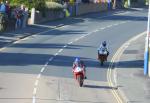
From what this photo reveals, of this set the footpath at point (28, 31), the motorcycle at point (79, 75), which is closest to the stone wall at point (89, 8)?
the footpath at point (28, 31)

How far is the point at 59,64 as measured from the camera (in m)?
40.1

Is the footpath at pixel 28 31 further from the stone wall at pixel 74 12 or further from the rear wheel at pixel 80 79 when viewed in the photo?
the rear wheel at pixel 80 79

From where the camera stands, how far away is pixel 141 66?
42031mm

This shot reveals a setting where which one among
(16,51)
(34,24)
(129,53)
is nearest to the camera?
(16,51)

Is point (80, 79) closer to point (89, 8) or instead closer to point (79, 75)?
point (79, 75)

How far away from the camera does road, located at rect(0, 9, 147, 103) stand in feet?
97.6

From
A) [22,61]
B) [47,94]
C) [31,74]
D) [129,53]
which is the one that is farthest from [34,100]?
[129,53]

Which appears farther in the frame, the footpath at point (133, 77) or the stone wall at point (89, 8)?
the stone wall at point (89, 8)

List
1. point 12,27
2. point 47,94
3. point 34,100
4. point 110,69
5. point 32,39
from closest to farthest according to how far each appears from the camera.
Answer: point 34,100, point 47,94, point 110,69, point 32,39, point 12,27

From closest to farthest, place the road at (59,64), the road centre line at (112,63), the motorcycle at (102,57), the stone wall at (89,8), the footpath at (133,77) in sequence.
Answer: the road at (59,64)
the road centre line at (112,63)
the footpath at (133,77)
the motorcycle at (102,57)
the stone wall at (89,8)

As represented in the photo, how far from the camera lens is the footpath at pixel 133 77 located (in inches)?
1227

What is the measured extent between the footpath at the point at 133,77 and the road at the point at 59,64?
2.74 feet

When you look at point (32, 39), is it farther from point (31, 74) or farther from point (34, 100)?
point (34, 100)

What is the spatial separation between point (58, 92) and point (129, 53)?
714 inches
